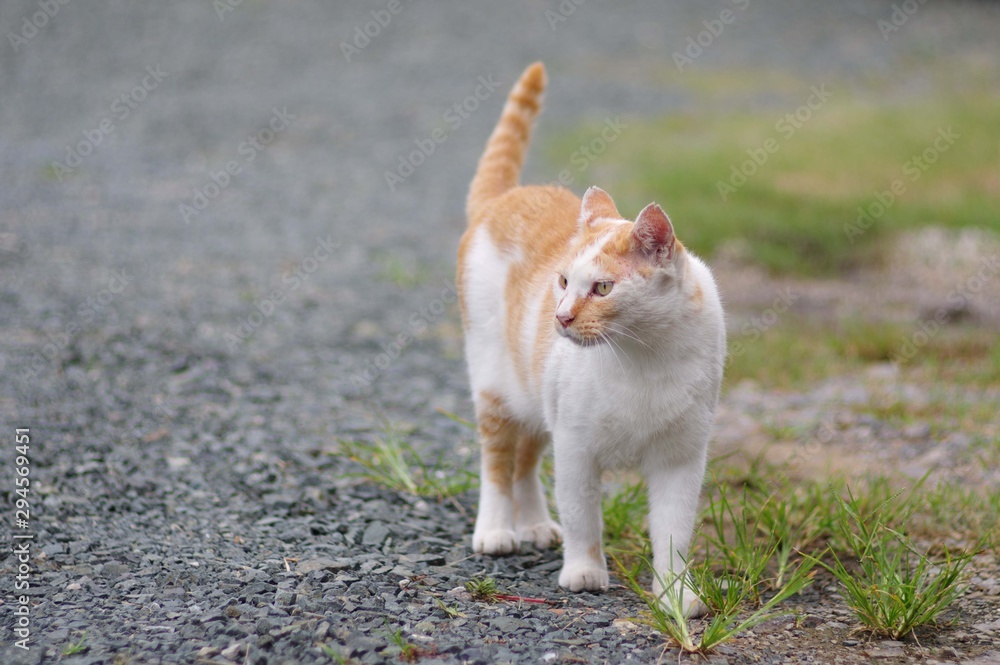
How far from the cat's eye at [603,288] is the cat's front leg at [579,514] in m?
0.56

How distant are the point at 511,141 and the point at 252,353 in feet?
8.60

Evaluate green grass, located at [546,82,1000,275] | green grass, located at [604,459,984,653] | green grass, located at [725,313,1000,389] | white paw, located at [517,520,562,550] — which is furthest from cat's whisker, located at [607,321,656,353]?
green grass, located at [546,82,1000,275]

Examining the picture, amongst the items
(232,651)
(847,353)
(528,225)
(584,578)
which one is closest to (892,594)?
(584,578)

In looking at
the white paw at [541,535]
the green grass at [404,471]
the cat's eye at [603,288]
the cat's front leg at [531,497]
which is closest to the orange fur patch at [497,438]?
the cat's front leg at [531,497]

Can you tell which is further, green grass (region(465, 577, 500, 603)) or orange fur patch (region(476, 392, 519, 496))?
orange fur patch (region(476, 392, 519, 496))

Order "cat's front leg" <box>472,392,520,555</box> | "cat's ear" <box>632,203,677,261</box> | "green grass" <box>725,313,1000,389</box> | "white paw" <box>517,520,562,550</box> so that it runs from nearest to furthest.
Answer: "cat's ear" <box>632,203,677,261</box>
"cat's front leg" <box>472,392,520,555</box>
"white paw" <box>517,520,562,550</box>
"green grass" <box>725,313,1000,389</box>

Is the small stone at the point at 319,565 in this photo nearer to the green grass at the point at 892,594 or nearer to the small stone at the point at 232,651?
the small stone at the point at 232,651

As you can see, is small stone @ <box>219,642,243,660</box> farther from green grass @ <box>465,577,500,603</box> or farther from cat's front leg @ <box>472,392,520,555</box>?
cat's front leg @ <box>472,392,520,555</box>

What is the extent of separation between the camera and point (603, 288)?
2996 mm

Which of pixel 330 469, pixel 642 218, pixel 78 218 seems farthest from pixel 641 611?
pixel 78 218

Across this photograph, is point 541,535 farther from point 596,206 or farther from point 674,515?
point 596,206

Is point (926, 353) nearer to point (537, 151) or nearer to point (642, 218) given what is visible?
point (642, 218)

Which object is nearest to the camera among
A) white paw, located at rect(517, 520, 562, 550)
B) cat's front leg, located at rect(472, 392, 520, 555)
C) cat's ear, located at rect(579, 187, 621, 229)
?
cat's ear, located at rect(579, 187, 621, 229)

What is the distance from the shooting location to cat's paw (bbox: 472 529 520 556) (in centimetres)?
373
